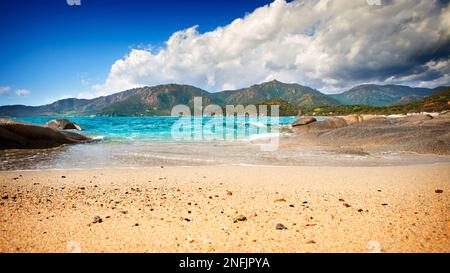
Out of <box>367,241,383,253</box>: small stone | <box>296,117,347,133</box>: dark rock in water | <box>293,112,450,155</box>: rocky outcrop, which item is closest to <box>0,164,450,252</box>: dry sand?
<box>367,241,383,253</box>: small stone

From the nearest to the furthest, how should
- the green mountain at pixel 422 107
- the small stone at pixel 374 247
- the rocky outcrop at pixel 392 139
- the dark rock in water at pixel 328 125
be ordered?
1. the small stone at pixel 374 247
2. the rocky outcrop at pixel 392 139
3. the dark rock in water at pixel 328 125
4. the green mountain at pixel 422 107

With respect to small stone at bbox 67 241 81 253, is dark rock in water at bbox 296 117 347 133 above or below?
above

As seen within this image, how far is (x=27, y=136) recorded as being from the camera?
15.4m

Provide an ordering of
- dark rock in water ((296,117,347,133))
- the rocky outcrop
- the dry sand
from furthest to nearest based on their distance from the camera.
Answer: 1. dark rock in water ((296,117,347,133))
2. the rocky outcrop
3. the dry sand

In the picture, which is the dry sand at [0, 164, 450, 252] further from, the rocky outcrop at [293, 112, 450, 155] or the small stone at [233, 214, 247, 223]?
the rocky outcrop at [293, 112, 450, 155]

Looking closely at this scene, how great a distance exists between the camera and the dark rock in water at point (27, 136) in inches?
557

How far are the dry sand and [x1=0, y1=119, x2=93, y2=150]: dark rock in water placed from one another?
8386mm

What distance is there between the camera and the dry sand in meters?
3.42

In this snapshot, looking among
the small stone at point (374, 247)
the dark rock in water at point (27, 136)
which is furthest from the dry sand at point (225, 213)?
the dark rock in water at point (27, 136)

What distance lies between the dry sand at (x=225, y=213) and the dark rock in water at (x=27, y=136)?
27.5ft

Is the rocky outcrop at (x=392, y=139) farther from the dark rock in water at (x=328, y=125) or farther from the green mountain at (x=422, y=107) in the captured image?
the green mountain at (x=422, y=107)

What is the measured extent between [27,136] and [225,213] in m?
16.9

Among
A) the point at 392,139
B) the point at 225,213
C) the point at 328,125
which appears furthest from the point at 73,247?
the point at 328,125
